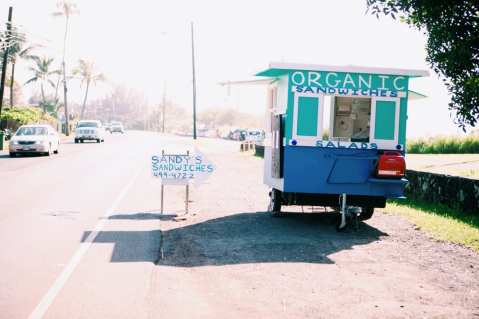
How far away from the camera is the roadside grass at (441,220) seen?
10.1 m

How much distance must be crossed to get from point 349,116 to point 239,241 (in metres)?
5.03

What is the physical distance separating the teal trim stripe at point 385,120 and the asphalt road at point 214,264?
176cm

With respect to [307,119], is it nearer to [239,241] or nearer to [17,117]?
[239,241]

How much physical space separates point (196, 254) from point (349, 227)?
376 cm

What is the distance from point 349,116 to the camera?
518 inches

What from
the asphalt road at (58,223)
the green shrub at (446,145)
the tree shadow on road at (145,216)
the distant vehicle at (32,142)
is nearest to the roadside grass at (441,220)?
the tree shadow on road at (145,216)

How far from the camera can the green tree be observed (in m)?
9.55

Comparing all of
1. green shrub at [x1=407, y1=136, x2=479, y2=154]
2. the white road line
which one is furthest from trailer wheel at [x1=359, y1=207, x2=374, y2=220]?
green shrub at [x1=407, y1=136, x2=479, y2=154]

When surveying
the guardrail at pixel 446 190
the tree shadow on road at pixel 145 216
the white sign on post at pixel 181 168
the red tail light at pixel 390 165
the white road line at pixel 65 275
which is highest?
the red tail light at pixel 390 165

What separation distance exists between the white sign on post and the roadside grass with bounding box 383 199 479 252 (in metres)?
4.26

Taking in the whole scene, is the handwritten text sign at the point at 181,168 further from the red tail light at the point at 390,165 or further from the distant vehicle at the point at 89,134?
the distant vehicle at the point at 89,134

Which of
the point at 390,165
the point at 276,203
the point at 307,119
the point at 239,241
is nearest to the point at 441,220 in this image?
the point at 390,165

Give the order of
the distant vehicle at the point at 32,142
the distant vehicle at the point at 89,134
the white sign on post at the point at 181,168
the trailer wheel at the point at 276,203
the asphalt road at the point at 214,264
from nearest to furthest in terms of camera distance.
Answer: the asphalt road at the point at 214,264
the trailer wheel at the point at 276,203
the white sign on post at the point at 181,168
the distant vehicle at the point at 32,142
the distant vehicle at the point at 89,134

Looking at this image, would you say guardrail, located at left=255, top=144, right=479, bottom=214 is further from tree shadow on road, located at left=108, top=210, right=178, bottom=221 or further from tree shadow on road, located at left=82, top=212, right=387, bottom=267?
tree shadow on road, located at left=108, top=210, right=178, bottom=221
